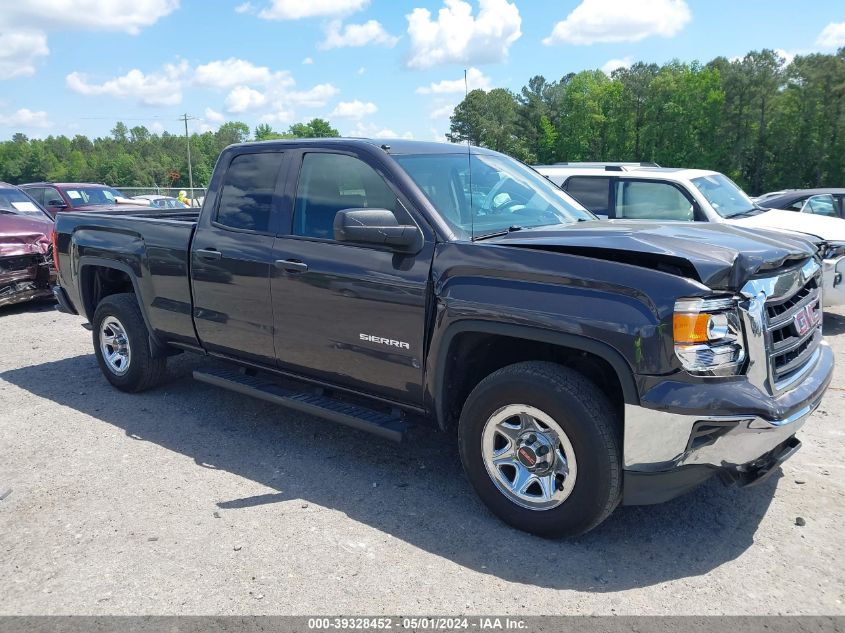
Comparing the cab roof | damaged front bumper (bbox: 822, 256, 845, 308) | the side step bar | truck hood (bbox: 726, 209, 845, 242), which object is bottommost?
the side step bar

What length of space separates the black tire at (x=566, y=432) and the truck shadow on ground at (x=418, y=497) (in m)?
0.15

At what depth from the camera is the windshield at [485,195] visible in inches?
157

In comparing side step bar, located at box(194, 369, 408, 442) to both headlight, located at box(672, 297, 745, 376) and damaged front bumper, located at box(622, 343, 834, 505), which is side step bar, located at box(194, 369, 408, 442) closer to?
damaged front bumper, located at box(622, 343, 834, 505)

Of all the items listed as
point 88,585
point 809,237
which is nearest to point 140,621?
point 88,585

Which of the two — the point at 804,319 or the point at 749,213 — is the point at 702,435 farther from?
the point at 749,213

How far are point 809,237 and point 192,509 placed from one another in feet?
13.2

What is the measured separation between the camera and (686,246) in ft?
10.6

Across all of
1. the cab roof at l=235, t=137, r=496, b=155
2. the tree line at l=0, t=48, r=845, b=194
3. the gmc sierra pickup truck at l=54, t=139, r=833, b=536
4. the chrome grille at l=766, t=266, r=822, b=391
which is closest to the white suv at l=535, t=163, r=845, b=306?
the cab roof at l=235, t=137, r=496, b=155

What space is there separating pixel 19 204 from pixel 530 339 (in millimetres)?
10531

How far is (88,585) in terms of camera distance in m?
3.20

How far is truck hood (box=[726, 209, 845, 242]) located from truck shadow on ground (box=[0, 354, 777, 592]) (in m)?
5.00

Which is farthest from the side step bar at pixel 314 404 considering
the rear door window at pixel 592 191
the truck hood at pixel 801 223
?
the truck hood at pixel 801 223

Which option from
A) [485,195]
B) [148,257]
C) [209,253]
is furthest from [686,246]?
[148,257]

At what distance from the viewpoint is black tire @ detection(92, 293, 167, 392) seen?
570cm
